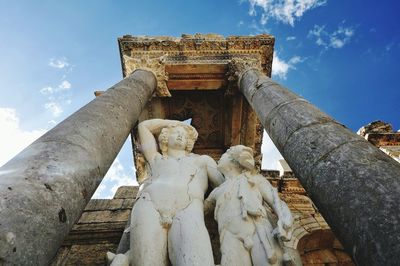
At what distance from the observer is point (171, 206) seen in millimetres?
3174

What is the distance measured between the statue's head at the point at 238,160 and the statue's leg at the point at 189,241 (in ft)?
3.06

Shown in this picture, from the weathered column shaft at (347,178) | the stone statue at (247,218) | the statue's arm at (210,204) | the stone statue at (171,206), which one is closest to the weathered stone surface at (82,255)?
the stone statue at (171,206)

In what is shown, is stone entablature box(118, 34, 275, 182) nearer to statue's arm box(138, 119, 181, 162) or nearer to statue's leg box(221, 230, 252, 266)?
statue's arm box(138, 119, 181, 162)

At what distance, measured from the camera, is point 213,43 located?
7.53 m

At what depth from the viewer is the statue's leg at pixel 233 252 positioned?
274 centimetres

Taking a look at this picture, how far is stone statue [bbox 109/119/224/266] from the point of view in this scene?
2701mm

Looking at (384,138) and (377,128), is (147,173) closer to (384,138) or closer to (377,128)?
(384,138)

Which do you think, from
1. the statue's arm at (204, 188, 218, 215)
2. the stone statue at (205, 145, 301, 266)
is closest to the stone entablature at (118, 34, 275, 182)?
the stone statue at (205, 145, 301, 266)

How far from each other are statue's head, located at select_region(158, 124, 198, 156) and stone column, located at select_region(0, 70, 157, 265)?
77 cm

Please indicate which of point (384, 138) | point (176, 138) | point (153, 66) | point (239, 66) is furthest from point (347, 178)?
point (384, 138)

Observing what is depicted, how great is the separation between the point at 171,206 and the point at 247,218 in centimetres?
78

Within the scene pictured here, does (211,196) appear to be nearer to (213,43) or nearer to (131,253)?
(131,253)

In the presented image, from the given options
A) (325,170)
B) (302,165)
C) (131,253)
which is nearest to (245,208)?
(302,165)

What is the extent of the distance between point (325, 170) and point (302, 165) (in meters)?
0.37
